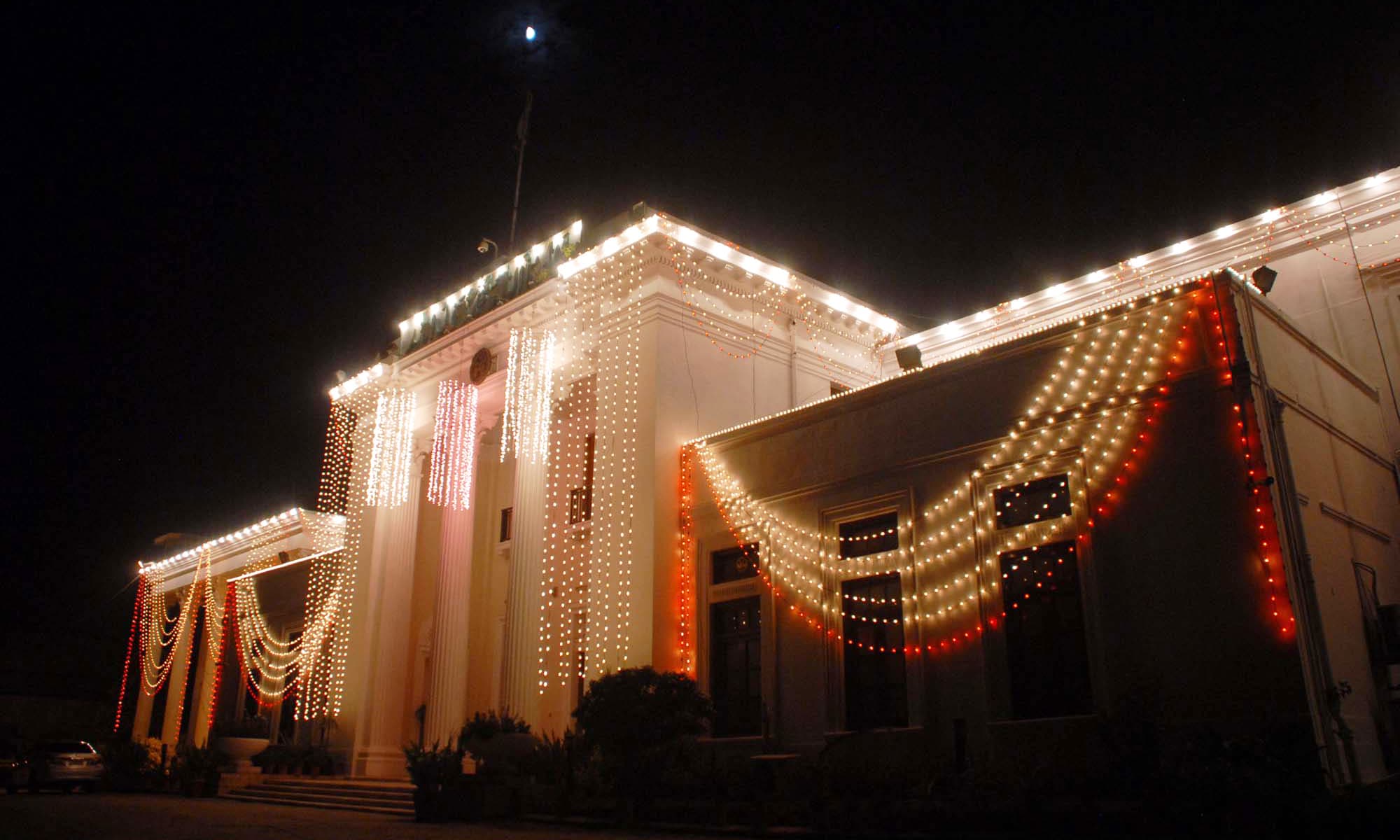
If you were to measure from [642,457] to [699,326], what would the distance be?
2.52 metres

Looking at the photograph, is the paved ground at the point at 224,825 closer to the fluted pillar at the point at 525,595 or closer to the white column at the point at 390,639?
the white column at the point at 390,639

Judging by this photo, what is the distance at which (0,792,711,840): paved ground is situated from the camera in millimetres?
9758

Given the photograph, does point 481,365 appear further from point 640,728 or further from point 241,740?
point 640,728

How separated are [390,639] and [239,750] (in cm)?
348

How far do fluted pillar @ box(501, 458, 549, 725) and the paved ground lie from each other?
119 inches

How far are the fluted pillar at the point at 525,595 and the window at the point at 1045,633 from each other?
814cm

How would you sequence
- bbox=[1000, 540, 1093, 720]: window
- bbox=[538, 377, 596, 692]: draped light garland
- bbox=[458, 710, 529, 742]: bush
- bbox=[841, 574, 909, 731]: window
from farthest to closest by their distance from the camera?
bbox=[538, 377, 596, 692]: draped light garland
bbox=[458, 710, 529, 742]: bush
bbox=[841, 574, 909, 731]: window
bbox=[1000, 540, 1093, 720]: window

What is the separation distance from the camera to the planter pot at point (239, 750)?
18.6m

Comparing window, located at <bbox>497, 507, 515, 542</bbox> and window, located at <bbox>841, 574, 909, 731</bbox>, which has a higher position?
window, located at <bbox>497, 507, 515, 542</bbox>

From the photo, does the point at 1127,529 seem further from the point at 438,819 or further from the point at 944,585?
the point at 438,819

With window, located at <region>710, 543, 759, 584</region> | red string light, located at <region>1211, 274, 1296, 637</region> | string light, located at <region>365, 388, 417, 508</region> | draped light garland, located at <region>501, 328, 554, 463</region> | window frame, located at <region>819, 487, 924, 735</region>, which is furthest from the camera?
string light, located at <region>365, 388, 417, 508</region>

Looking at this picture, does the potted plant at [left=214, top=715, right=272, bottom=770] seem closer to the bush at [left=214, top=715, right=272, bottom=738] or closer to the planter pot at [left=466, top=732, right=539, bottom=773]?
the bush at [left=214, top=715, right=272, bottom=738]

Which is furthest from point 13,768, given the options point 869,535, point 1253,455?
point 1253,455

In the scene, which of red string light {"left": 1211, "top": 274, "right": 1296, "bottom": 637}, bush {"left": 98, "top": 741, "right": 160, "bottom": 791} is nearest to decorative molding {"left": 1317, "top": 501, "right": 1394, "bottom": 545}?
red string light {"left": 1211, "top": 274, "right": 1296, "bottom": 637}
